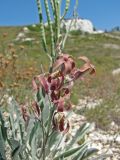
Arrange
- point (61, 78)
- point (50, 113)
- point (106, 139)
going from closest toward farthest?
point (61, 78) → point (50, 113) → point (106, 139)

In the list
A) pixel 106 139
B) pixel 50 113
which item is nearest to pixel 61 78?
pixel 50 113

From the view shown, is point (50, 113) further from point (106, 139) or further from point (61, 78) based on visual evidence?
point (106, 139)

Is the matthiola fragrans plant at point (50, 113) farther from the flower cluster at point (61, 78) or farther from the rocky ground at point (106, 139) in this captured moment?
the rocky ground at point (106, 139)

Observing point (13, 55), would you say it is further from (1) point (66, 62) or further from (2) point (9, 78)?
(1) point (66, 62)

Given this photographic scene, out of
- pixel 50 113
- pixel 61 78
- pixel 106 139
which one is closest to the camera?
pixel 61 78

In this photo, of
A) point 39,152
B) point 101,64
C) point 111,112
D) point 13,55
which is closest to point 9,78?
point 13,55

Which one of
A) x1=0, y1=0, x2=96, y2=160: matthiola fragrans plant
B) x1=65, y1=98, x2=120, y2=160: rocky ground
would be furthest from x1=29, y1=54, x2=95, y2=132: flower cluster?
x1=65, y1=98, x2=120, y2=160: rocky ground

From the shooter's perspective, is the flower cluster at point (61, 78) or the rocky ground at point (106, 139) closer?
the flower cluster at point (61, 78)

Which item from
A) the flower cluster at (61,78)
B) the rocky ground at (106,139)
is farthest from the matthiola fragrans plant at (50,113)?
the rocky ground at (106,139)

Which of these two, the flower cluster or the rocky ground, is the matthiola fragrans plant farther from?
the rocky ground
